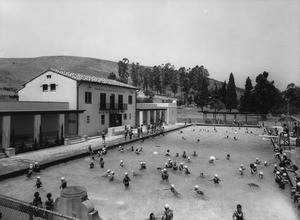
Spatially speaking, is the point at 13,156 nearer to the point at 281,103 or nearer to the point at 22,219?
the point at 22,219

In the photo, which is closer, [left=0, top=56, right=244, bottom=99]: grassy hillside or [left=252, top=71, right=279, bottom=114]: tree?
[left=252, top=71, right=279, bottom=114]: tree

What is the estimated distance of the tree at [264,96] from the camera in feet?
231

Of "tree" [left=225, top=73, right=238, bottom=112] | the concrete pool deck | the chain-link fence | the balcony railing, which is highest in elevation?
"tree" [left=225, top=73, right=238, bottom=112]

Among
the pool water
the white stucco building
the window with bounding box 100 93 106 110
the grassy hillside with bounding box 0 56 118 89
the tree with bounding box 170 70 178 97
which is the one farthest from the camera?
the tree with bounding box 170 70 178 97

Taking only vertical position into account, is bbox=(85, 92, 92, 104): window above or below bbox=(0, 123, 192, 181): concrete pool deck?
above

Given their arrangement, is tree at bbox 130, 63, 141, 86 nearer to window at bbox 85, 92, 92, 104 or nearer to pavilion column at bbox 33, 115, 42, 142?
window at bbox 85, 92, 92, 104

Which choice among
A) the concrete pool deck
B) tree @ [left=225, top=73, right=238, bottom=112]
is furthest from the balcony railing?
tree @ [left=225, top=73, right=238, bottom=112]

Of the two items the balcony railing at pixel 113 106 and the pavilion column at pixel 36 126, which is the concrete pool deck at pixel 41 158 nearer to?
the pavilion column at pixel 36 126

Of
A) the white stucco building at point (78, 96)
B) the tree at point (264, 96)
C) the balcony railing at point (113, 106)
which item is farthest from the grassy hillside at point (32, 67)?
the tree at point (264, 96)

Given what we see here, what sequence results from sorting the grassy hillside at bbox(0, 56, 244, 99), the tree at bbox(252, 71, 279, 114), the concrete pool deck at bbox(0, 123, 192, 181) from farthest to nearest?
the grassy hillside at bbox(0, 56, 244, 99) → the tree at bbox(252, 71, 279, 114) → the concrete pool deck at bbox(0, 123, 192, 181)

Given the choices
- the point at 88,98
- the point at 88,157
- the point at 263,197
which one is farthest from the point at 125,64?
the point at 263,197

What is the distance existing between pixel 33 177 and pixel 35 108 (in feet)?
38.2

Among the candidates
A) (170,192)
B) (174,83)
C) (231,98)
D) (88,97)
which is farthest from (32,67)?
(170,192)

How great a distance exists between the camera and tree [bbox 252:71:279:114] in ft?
231
